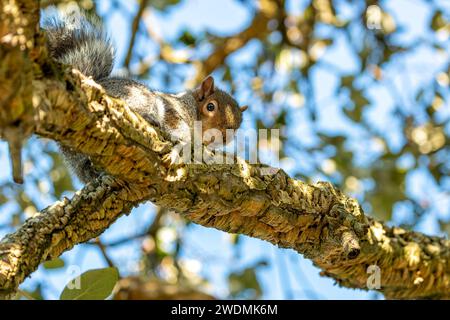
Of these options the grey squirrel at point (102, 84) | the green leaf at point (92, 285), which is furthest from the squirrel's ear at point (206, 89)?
the green leaf at point (92, 285)

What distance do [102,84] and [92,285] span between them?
0.66 m

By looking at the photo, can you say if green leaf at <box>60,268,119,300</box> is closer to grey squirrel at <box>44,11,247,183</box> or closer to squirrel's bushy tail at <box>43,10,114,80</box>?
grey squirrel at <box>44,11,247,183</box>

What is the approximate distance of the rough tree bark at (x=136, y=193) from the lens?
0.81m

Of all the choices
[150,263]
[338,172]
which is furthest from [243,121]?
[150,263]

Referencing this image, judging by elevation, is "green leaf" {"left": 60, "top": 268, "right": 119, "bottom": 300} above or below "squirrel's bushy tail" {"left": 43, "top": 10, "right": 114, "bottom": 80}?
below

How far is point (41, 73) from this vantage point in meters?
0.87

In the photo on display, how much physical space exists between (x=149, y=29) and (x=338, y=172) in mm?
1030

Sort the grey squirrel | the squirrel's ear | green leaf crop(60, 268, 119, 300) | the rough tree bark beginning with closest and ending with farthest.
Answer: the rough tree bark < green leaf crop(60, 268, 119, 300) < the grey squirrel < the squirrel's ear

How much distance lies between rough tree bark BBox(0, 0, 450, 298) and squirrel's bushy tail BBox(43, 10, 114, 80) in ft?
2.08

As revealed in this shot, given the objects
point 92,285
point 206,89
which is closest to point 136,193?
point 92,285

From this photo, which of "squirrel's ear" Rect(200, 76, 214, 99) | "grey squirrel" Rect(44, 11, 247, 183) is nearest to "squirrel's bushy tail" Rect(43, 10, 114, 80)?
"grey squirrel" Rect(44, 11, 247, 183)

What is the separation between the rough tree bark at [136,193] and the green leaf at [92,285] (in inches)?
5.3

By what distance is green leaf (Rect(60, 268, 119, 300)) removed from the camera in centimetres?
127
